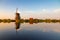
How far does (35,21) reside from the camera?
681 mm

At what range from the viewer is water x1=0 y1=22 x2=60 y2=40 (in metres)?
0.71

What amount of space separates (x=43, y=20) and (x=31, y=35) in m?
0.12

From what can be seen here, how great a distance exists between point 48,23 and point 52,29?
71mm

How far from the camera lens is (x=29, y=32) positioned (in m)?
0.72

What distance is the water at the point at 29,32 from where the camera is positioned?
71 cm

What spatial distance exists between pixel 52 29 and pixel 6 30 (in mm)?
294

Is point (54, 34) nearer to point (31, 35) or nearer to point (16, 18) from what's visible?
point (31, 35)

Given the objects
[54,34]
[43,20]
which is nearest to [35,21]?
[43,20]

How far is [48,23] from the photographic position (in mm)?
679

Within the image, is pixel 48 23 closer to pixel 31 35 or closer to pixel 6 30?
pixel 31 35

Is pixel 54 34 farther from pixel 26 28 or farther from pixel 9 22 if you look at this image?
pixel 9 22

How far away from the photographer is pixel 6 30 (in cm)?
72

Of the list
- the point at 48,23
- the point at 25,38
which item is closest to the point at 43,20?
the point at 48,23

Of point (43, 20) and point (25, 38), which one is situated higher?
point (43, 20)
